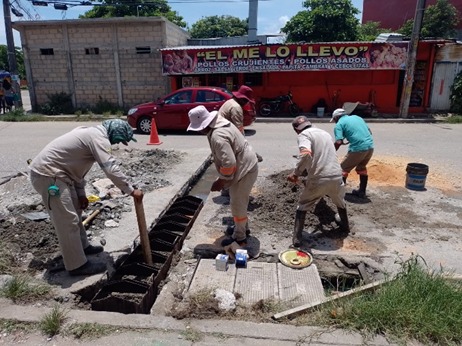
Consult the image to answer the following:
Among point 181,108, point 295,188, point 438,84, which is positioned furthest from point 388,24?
point 295,188

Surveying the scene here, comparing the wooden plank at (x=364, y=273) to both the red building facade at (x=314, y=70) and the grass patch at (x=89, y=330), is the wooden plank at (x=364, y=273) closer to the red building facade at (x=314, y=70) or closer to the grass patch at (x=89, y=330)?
the grass patch at (x=89, y=330)

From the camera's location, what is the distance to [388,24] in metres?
33.6

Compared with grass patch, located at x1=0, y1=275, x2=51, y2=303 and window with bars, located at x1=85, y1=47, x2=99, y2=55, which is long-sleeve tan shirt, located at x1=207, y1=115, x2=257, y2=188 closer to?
grass patch, located at x1=0, y1=275, x2=51, y2=303

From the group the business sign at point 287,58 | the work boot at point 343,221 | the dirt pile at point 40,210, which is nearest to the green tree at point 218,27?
the business sign at point 287,58

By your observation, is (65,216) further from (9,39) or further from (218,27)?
(218,27)

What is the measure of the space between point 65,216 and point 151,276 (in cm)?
108

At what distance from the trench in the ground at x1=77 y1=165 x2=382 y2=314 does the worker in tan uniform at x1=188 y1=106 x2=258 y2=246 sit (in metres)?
0.81

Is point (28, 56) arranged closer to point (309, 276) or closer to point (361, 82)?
point (361, 82)

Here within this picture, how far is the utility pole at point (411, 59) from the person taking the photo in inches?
559

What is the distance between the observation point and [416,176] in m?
6.59

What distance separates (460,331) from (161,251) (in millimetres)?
3176

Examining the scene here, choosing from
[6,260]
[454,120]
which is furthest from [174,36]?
[6,260]

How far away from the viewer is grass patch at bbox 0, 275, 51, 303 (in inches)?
134

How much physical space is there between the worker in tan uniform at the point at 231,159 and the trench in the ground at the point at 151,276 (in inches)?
32.0
